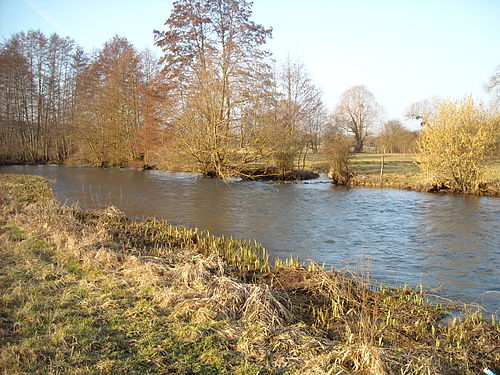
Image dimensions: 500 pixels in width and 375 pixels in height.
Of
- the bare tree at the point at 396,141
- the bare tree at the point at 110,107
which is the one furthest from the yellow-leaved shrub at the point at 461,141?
the bare tree at the point at 396,141

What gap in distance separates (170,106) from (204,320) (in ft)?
73.7

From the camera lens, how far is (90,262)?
22.3 feet

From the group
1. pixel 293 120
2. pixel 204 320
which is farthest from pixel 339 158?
pixel 204 320

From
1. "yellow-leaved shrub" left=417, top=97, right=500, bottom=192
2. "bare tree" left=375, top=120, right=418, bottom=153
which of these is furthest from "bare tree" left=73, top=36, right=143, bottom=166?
"bare tree" left=375, top=120, right=418, bottom=153

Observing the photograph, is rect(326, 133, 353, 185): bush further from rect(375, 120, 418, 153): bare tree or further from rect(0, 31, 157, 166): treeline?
rect(375, 120, 418, 153): bare tree

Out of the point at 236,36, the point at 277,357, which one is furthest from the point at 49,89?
the point at 277,357

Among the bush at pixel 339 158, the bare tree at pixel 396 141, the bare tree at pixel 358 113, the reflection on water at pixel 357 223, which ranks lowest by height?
the reflection on water at pixel 357 223

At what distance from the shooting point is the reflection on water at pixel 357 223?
8070 millimetres

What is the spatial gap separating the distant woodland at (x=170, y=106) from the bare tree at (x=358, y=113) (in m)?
8.66

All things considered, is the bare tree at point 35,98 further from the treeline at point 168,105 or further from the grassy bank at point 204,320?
the grassy bank at point 204,320

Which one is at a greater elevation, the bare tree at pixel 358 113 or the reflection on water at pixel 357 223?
the bare tree at pixel 358 113

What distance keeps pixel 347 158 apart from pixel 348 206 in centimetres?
908

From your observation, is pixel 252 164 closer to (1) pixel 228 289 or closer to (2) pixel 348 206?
(2) pixel 348 206

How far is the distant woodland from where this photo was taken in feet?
79.7
